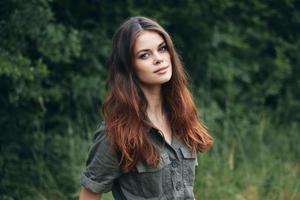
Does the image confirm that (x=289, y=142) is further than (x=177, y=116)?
Yes

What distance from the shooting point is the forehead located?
11.1 feet

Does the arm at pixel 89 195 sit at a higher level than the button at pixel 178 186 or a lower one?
lower

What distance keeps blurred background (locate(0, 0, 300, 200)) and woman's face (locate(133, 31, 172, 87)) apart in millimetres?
1794

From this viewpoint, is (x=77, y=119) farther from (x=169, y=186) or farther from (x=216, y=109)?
(x=169, y=186)

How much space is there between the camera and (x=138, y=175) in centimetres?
338

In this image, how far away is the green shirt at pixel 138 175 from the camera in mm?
3355

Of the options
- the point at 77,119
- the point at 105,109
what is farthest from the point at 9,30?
the point at 105,109

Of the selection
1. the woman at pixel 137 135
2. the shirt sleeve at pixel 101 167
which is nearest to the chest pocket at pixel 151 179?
the woman at pixel 137 135

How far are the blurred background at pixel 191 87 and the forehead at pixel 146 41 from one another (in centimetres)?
180

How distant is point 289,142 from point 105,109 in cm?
406

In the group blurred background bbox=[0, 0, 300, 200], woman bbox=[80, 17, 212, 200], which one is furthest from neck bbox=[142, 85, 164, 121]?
blurred background bbox=[0, 0, 300, 200]

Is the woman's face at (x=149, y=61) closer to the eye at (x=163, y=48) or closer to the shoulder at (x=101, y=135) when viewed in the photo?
the eye at (x=163, y=48)

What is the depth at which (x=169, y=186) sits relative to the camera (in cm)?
341

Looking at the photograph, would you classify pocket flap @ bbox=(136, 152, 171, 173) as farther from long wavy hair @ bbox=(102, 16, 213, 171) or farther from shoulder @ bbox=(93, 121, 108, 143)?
shoulder @ bbox=(93, 121, 108, 143)
